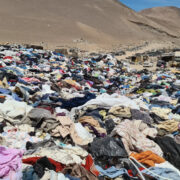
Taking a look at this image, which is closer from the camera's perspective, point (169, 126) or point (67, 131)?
point (67, 131)

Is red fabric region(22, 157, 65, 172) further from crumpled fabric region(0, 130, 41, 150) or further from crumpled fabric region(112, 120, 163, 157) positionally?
crumpled fabric region(112, 120, 163, 157)

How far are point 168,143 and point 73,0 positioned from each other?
69.6 m

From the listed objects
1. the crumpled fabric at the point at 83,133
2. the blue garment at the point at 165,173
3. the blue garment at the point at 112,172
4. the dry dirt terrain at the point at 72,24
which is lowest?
the blue garment at the point at 112,172

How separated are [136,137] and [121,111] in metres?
1.08

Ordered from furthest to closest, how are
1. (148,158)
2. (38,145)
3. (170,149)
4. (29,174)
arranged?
(170,149) → (38,145) → (148,158) → (29,174)

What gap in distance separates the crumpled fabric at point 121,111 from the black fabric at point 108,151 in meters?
1.23

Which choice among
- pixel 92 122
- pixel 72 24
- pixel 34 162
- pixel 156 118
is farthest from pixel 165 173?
pixel 72 24

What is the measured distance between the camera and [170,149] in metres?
3.43

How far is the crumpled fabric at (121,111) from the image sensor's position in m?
4.55

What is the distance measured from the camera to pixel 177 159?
3.26 meters

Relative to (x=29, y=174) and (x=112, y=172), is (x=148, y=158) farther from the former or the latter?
(x=29, y=174)

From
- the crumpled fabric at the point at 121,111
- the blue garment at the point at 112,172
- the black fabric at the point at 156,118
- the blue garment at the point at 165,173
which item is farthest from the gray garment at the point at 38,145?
the black fabric at the point at 156,118

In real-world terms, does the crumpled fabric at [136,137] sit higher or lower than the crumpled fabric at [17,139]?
higher

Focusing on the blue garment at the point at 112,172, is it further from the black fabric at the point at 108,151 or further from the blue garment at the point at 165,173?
the blue garment at the point at 165,173
